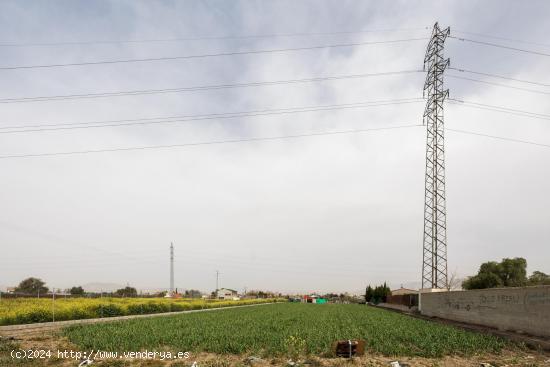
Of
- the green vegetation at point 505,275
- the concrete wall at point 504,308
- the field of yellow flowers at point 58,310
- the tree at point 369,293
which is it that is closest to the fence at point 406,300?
the green vegetation at point 505,275

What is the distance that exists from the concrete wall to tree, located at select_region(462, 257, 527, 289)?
28.4 metres

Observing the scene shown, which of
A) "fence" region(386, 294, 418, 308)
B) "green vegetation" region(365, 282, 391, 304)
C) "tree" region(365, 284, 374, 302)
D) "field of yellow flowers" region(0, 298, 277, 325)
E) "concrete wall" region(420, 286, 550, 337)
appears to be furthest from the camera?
"tree" region(365, 284, 374, 302)

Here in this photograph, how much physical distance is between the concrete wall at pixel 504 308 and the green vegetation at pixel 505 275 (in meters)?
28.5

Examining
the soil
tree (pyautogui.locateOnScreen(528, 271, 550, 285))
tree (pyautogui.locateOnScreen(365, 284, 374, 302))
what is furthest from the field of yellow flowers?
tree (pyautogui.locateOnScreen(365, 284, 374, 302))

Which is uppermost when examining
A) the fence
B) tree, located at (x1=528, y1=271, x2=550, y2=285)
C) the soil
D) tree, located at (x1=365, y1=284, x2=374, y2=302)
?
the soil

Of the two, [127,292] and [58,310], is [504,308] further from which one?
[127,292]

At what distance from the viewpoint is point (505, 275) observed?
60.5 m

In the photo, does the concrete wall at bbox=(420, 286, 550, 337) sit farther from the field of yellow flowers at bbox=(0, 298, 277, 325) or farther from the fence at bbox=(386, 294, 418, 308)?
the field of yellow flowers at bbox=(0, 298, 277, 325)

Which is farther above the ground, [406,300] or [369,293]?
[406,300]

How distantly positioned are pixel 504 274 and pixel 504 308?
4185cm

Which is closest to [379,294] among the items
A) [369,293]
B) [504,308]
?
[369,293]

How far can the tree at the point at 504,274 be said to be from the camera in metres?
59.3

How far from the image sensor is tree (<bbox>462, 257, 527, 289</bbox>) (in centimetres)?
5932

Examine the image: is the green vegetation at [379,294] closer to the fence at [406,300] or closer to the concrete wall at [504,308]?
the fence at [406,300]
